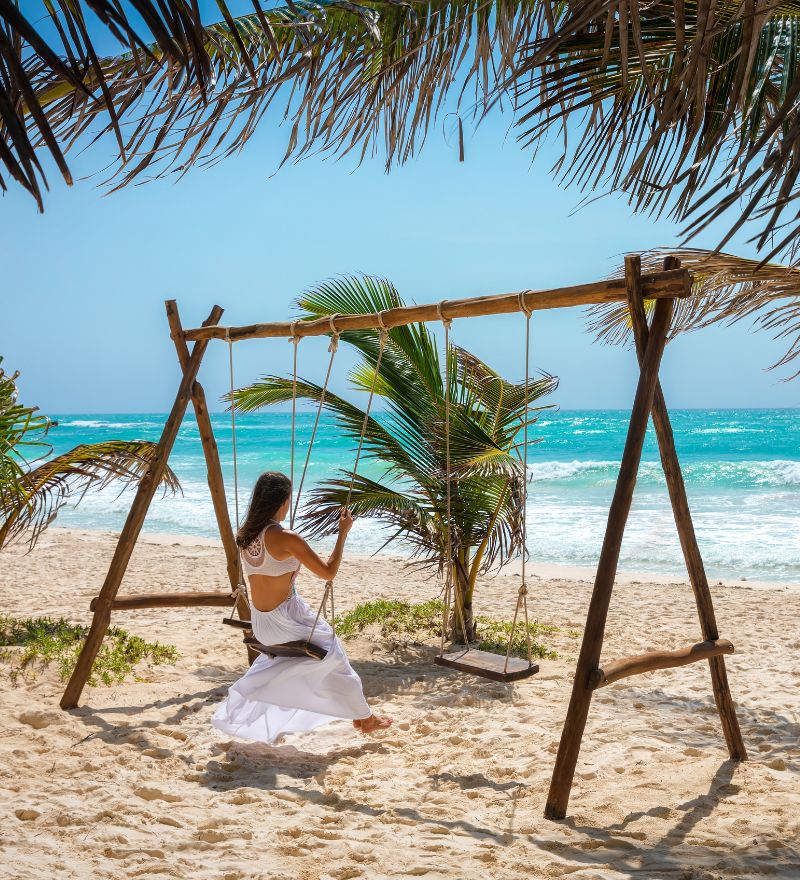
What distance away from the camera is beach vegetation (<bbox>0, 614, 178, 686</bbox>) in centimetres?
516

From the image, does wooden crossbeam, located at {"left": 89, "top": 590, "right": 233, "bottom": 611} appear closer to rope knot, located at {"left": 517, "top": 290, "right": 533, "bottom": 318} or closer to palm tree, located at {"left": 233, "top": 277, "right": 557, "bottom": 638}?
palm tree, located at {"left": 233, "top": 277, "right": 557, "bottom": 638}

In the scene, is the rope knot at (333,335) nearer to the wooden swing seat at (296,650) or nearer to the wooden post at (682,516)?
the wooden swing seat at (296,650)

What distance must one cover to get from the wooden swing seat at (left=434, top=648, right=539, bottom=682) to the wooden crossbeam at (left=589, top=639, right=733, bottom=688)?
523 mm

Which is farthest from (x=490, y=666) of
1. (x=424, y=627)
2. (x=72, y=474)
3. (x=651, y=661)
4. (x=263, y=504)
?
(x=72, y=474)

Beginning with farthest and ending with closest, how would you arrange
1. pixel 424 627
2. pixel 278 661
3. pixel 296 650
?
pixel 424 627, pixel 278 661, pixel 296 650

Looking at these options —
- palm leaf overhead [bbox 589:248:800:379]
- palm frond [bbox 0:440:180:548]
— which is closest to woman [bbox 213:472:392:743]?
palm frond [bbox 0:440:180:548]

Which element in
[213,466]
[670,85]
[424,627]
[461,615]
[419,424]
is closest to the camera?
[670,85]

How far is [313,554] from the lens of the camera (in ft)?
13.5

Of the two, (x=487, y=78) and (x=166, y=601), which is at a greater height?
Answer: (x=487, y=78)

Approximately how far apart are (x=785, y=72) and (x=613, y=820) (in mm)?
3284

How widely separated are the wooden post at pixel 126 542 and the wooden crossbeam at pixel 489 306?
0.35 m

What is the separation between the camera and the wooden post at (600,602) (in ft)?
10.8

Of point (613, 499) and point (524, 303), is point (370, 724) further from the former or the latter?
point (524, 303)

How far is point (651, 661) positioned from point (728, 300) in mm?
2984
